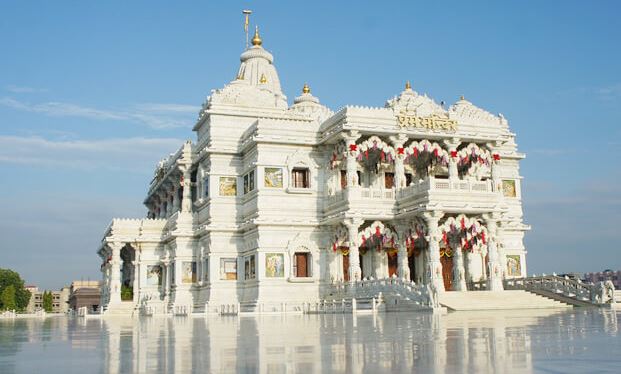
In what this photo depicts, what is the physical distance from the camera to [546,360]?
7.89 meters

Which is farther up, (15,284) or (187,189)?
(187,189)

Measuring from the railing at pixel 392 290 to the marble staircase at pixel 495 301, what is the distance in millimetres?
1387

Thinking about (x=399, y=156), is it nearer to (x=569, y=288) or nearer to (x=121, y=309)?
(x=569, y=288)

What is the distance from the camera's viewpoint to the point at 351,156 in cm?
3856

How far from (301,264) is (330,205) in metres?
3.82

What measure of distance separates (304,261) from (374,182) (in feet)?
20.8

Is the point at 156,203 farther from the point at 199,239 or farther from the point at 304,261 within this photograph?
the point at 304,261

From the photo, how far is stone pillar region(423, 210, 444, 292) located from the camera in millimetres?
35344

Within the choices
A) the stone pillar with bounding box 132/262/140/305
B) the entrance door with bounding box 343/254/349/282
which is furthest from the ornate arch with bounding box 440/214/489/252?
the stone pillar with bounding box 132/262/140/305

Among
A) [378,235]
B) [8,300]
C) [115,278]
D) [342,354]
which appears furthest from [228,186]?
[8,300]

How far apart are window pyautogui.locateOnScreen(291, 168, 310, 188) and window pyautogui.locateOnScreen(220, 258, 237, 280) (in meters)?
6.05

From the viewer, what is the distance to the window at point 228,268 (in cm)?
4209

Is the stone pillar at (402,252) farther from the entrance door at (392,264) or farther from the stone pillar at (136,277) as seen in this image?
the stone pillar at (136,277)

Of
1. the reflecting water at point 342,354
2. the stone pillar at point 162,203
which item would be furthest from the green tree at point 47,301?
the reflecting water at point 342,354
